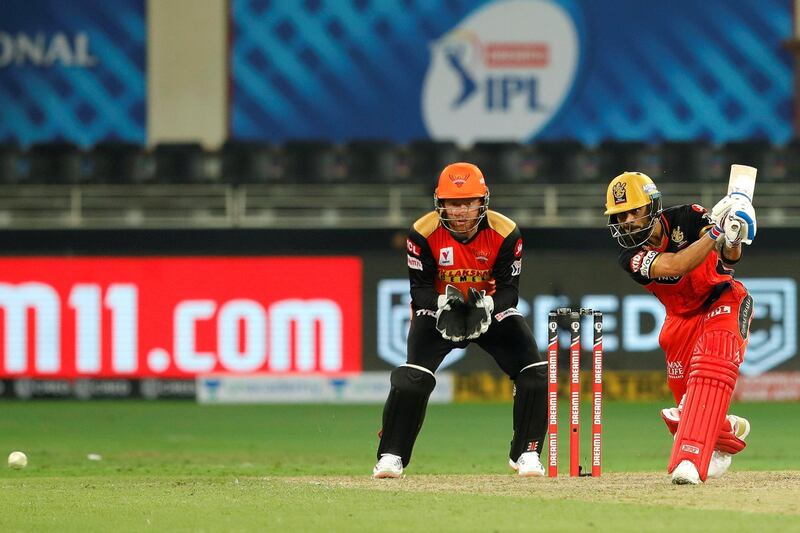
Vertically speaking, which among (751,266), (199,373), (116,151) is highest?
(116,151)

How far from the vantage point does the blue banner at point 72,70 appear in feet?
77.8

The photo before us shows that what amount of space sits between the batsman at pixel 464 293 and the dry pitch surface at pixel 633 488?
0.33 metres

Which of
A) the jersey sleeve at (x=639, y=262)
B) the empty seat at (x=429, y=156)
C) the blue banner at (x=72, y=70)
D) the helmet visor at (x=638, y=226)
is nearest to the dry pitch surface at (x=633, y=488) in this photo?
the jersey sleeve at (x=639, y=262)

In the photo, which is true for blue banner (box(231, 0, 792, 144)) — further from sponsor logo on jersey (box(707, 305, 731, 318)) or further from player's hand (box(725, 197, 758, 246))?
player's hand (box(725, 197, 758, 246))

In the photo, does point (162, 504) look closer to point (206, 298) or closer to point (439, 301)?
point (439, 301)

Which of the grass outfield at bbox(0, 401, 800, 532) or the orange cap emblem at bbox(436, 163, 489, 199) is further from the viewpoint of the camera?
the orange cap emblem at bbox(436, 163, 489, 199)

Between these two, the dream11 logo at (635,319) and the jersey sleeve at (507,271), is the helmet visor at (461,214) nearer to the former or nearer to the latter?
the jersey sleeve at (507,271)

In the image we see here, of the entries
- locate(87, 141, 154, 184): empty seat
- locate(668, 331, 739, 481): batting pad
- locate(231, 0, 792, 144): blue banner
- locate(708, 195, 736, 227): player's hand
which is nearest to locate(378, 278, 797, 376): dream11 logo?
locate(87, 141, 154, 184): empty seat

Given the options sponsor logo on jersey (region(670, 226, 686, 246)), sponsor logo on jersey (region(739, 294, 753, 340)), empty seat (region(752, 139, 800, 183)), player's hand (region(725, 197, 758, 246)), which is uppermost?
empty seat (region(752, 139, 800, 183))

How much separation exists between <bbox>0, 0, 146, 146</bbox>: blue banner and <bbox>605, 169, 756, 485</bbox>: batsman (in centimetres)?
1584

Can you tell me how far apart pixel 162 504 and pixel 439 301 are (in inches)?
88.0

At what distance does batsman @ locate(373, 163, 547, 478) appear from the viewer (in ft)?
30.0

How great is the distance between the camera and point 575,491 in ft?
27.2

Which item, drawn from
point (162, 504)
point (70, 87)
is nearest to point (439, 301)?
point (162, 504)
